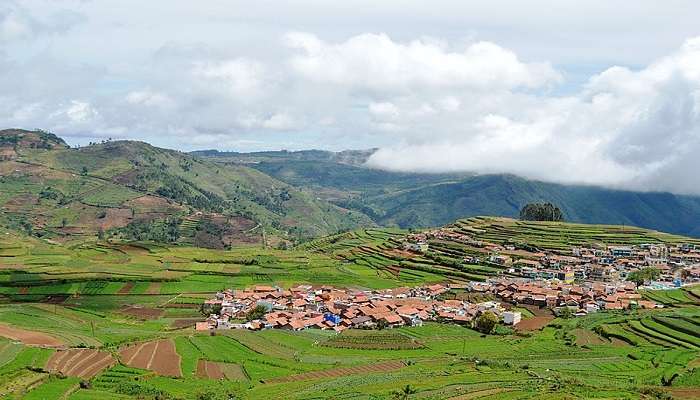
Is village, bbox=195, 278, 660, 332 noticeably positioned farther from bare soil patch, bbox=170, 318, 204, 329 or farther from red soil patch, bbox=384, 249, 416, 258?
red soil patch, bbox=384, 249, 416, 258

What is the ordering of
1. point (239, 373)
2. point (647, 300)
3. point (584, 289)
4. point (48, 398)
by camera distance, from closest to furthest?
point (48, 398) < point (239, 373) < point (647, 300) < point (584, 289)

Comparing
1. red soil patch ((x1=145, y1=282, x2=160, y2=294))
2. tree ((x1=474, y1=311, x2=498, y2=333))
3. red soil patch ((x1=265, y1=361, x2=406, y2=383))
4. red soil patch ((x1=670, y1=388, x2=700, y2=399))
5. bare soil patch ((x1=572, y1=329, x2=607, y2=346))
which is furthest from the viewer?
red soil patch ((x1=145, y1=282, x2=160, y2=294))

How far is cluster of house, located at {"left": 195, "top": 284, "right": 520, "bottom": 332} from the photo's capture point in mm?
61844

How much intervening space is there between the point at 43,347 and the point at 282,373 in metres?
18.2

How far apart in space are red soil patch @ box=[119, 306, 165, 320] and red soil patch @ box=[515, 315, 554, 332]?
1408 inches

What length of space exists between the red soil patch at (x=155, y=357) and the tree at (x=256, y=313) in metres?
12.8

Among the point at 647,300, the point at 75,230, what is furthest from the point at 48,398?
the point at 75,230

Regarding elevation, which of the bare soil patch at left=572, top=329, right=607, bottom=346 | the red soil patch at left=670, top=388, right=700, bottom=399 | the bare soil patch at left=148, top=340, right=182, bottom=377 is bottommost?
the bare soil patch at left=148, top=340, right=182, bottom=377

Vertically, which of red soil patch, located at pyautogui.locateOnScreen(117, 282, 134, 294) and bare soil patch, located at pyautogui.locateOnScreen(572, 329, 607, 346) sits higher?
bare soil patch, located at pyautogui.locateOnScreen(572, 329, 607, 346)

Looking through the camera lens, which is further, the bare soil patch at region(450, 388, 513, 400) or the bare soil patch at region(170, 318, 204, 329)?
the bare soil patch at region(170, 318, 204, 329)

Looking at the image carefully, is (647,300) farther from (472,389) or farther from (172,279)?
(172,279)

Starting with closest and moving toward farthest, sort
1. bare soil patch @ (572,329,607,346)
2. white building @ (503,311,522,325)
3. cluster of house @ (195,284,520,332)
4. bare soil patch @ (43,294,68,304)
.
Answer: bare soil patch @ (572,329,607,346)
cluster of house @ (195,284,520,332)
white building @ (503,311,522,325)
bare soil patch @ (43,294,68,304)

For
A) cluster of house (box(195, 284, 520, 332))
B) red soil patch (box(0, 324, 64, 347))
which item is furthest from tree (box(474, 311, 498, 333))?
red soil patch (box(0, 324, 64, 347))

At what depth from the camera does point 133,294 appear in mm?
76312
